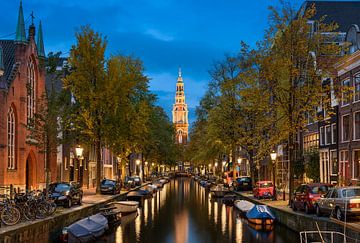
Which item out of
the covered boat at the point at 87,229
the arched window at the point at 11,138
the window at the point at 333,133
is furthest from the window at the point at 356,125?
the arched window at the point at 11,138

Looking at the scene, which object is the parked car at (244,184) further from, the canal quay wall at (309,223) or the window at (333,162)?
the canal quay wall at (309,223)

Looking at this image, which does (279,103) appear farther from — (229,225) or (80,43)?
(80,43)

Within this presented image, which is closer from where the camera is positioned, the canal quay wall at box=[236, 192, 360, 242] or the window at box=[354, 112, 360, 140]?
the canal quay wall at box=[236, 192, 360, 242]

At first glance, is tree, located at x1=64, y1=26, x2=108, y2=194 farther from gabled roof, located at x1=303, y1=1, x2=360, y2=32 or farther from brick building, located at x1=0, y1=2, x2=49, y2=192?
gabled roof, located at x1=303, y1=1, x2=360, y2=32

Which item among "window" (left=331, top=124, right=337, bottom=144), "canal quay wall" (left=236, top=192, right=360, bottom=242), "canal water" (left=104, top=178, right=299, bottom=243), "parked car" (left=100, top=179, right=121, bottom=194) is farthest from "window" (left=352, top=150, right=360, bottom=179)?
"parked car" (left=100, top=179, right=121, bottom=194)

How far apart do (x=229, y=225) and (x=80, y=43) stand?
26086 millimetres

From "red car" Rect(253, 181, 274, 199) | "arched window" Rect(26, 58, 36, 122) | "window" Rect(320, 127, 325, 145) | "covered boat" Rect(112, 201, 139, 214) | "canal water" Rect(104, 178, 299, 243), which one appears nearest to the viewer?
"canal water" Rect(104, 178, 299, 243)

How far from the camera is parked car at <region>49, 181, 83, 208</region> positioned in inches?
1547

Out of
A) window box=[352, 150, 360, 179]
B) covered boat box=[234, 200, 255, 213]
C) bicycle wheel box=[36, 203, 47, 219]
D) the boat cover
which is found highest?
window box=[352, 150, 360, 179]

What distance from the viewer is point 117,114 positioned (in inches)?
2205

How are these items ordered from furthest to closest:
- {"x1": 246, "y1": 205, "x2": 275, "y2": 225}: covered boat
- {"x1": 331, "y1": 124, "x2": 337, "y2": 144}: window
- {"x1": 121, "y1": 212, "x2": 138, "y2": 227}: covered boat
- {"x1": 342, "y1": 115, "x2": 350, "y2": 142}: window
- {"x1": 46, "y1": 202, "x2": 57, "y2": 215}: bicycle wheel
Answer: {"x1": 331, "y1": 124, "x2": 337, "y2": 144}: window
{"x1": 342, "y1": 115, "x2": 350, "y2": 142}: window
{"x1": 121, "y1": 212, "x2": 138, "y2": 227}: covered boat
{"x1": 246, "y1": 205, "x2": 275, "y2": 225}: covered boat
{"x1": 46, "y1": 202, "x2": 57, "y2": 215}: bicycle wheel

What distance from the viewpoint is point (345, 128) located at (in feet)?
166

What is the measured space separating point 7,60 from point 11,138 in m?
6.99

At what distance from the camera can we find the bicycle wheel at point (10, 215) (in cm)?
2745
